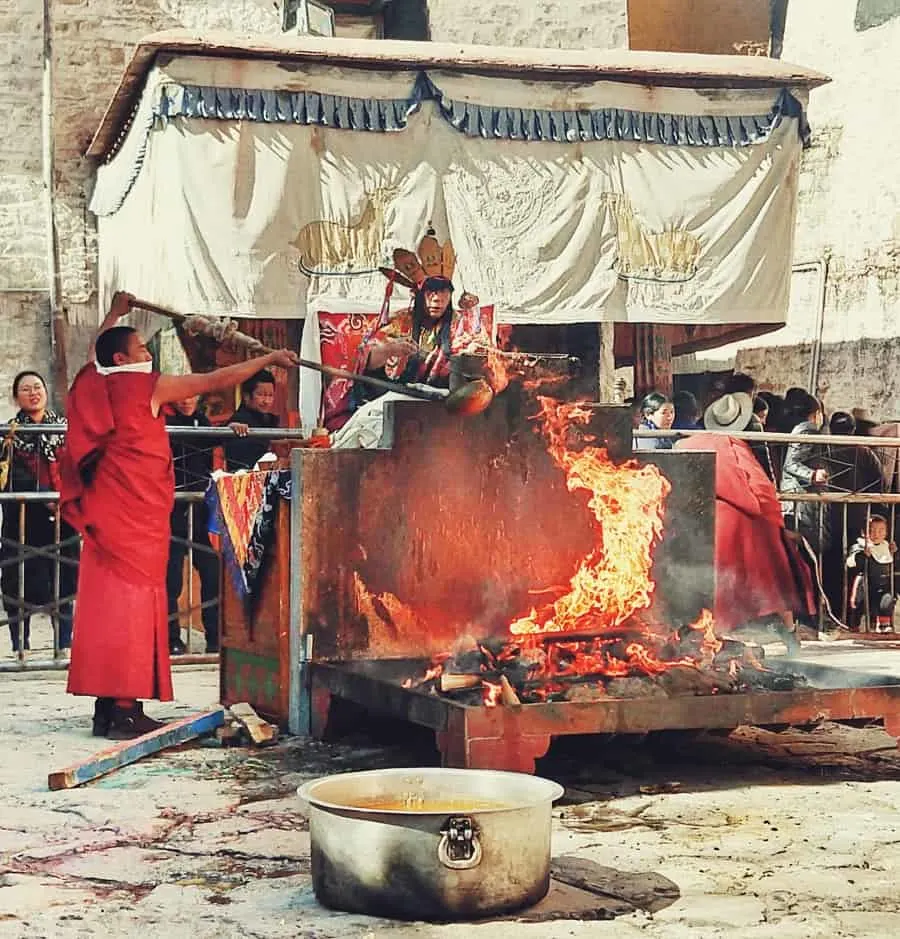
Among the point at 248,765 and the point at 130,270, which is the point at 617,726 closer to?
the point at 248,765

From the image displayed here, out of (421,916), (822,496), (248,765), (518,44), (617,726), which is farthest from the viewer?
(518,44)

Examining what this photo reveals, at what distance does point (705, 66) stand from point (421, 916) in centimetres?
1036

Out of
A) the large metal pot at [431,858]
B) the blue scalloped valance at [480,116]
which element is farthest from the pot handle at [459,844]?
the blue scalloped valance at [480,116]

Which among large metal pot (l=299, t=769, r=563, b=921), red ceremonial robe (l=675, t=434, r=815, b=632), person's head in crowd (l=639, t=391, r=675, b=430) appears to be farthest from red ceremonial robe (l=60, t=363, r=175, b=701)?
person's head in crowd (l=639, t=391, r=675, b=430)

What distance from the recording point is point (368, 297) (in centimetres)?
1287

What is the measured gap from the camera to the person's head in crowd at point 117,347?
24.4 ft

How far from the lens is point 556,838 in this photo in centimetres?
539

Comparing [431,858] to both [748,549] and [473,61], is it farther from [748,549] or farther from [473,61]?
[473,61]

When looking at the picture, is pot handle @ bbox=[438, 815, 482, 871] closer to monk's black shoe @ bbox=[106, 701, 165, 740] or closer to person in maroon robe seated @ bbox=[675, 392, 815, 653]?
monk's black shoe @ bbox=[106, 701, 165, 740]

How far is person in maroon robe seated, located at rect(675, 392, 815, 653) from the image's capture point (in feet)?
32.8

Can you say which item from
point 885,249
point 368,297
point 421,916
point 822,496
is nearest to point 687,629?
point 421,916

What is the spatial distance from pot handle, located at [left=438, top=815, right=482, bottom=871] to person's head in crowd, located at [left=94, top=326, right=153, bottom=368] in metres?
3.76

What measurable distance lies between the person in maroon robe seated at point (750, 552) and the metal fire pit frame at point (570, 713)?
310cm

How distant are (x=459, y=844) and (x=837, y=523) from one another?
8.88m
